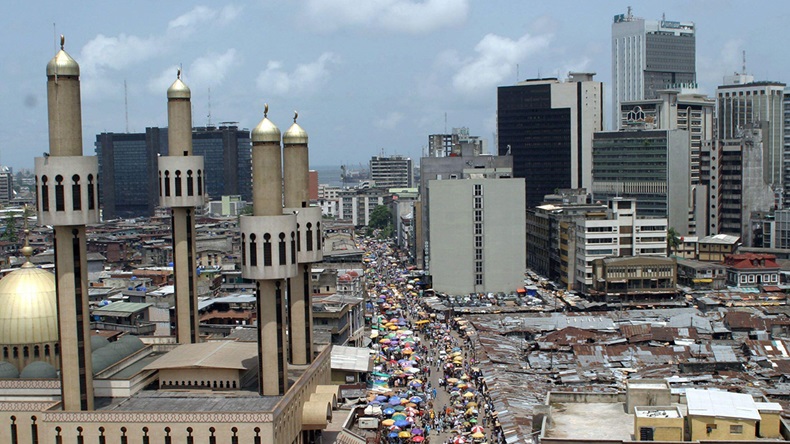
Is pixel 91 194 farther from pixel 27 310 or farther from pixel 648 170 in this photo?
pixel 648 170

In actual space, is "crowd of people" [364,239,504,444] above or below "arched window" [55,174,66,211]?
below

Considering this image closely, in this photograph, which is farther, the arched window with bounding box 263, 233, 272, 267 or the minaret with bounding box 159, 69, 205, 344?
the minaret with bounding box 159, 69, 205, 344

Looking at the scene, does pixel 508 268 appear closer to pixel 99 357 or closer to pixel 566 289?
pixel 566 289

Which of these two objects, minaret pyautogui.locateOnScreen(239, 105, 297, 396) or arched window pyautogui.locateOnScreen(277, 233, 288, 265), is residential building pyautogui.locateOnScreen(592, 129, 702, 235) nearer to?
minaret pyautogui.locateOnScreen(239, 105, 297, 396)

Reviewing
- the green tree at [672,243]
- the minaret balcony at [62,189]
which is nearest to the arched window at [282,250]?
the minaret balcony at [62,189]

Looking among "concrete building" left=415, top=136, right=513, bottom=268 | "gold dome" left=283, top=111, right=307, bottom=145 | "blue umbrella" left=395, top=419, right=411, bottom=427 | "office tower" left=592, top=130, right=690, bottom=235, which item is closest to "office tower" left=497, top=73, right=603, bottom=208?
"office tower" left=592, top=130, right=690, bottom=235

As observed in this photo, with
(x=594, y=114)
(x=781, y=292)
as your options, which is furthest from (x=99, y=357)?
(x=594, y=114)
